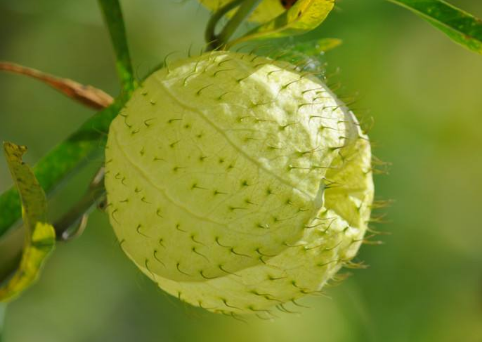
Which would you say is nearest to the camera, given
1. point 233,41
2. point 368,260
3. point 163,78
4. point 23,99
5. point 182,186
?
point 182,186

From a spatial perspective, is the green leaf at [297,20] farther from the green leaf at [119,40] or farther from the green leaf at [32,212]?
the green leaf at [32,212]

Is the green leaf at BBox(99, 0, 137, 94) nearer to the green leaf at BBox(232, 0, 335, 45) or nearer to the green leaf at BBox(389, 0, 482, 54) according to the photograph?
the green leaf at BBox(232, 0, 335, 45)

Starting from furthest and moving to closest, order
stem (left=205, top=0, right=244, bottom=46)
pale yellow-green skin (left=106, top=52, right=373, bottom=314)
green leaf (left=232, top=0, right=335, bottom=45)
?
stem (left=205, top=0, right=244, bottom=46), green leaf (left=232, top=0, right=335, bottom=45), pale yellow-green skin (left=106, top=52, right=373, bottom=314)

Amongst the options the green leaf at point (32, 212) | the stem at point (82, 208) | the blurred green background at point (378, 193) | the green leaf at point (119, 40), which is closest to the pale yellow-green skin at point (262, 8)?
the green leaf at point (119, 40)

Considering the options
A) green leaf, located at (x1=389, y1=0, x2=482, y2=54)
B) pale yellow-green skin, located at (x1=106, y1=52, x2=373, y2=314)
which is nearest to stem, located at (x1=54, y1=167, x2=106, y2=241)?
pale yellow-green skin, located at (x1=106, y1=52, x2=373, y2=314)

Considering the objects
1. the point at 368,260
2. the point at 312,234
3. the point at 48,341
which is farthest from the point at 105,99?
the point at 48,341

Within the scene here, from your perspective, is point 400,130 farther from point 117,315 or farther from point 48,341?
point 48,341
